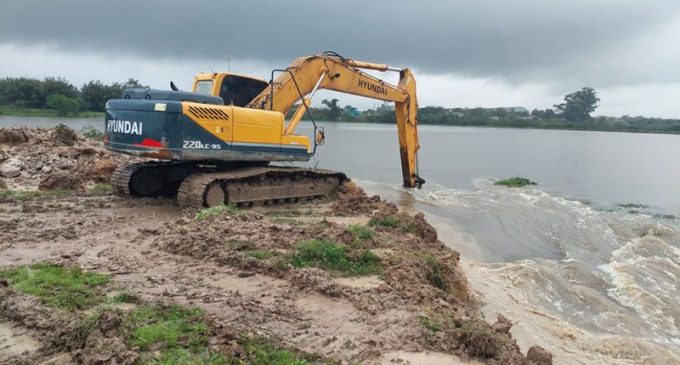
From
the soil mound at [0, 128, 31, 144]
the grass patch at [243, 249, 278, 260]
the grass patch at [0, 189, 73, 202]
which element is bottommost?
the grass patch at [243, 249, 278, 260]

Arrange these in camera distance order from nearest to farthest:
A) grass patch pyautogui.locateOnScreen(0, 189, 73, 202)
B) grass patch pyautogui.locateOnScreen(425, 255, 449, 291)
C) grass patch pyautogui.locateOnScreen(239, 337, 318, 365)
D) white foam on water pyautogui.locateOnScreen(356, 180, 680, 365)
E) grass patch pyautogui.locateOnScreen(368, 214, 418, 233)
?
1. grass patch pyautogui.locateOnScreen(239, 337, 318, 365)
2. white foam on water pyautogui.locateOnScreen(356, 180, 680, 365)
3. grass patch pyautogui.locateOnScreen(425, 255, 449, 291)
4. grass patch pyautogui.locateOnScreen(368, 214, 418, 233)
5. grass patch pyautogui.locateOnScreen(0, 189, 73, 202)

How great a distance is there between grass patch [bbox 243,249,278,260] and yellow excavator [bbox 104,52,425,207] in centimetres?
320

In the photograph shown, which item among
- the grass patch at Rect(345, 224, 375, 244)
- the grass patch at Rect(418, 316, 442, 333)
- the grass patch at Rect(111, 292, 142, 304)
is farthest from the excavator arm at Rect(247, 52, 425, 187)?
the grass patch at Rect(418, 316, 442, 333)

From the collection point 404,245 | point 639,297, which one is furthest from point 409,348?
point 639,297

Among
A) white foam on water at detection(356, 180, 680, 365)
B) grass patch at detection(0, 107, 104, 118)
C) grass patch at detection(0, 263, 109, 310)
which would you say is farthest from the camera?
grass patch at detection(0, 107, 104, 118)

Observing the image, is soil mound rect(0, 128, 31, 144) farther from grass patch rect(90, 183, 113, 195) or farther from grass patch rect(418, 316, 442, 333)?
grass patch rect(418, 316, 442, 333)

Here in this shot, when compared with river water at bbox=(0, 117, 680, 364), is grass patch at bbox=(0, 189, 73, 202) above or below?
above

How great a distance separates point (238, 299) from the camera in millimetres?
5141

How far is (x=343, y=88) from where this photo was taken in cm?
1412

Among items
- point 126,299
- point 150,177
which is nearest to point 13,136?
point 150,177

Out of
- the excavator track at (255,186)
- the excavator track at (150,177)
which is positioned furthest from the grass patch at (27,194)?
the excavator track at (255,186)

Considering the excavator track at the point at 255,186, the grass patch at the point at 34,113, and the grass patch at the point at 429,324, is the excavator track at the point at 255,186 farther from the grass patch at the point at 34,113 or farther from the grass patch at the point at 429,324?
the grass patch at the point at 34,113

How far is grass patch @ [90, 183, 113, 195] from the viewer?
36.9 ft

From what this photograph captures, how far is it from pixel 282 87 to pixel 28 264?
7.12m
